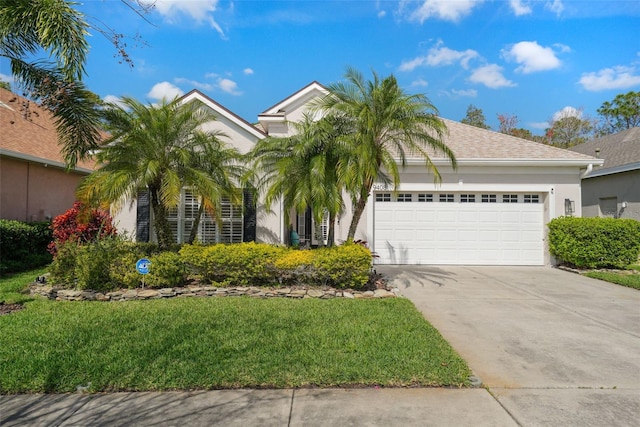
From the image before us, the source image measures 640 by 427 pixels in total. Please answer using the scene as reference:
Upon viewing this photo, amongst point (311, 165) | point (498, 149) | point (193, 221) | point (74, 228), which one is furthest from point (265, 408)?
point (498, 149)

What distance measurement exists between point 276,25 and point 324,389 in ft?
27.0

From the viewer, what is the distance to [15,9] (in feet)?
19.8

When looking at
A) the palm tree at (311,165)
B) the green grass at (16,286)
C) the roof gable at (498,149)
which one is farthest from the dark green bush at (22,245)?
the roof gable at (498,149)

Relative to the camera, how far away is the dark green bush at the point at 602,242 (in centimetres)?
1045

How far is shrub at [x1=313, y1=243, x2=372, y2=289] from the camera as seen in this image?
7556 millimetres

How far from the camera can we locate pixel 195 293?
7.52 m

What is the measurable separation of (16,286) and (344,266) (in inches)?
285


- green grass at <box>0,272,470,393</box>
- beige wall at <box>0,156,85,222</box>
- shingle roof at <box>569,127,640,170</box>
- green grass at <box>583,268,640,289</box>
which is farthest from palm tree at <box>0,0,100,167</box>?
shingle roof at <box>569,127,640,170</box>

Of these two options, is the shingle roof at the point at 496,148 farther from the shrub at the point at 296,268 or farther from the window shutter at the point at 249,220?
the shrub at the point at 296,268

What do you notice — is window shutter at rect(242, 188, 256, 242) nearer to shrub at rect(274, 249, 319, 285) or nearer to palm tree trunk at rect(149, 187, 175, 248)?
palm tree trunk at rect(149, 187, 175, 248)

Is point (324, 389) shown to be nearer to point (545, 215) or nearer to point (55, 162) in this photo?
point (545, 215)

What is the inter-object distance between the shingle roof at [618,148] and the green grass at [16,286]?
19.0 m

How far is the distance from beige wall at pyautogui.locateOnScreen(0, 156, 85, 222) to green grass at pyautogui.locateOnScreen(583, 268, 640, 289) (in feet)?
58.6

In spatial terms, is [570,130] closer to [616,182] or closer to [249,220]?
[616,182]
